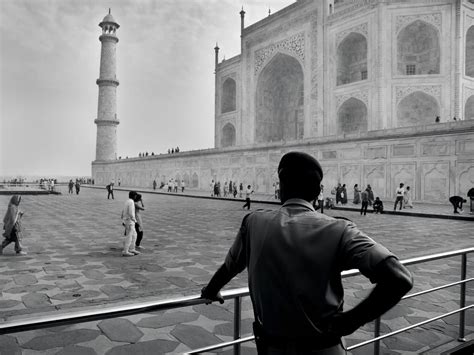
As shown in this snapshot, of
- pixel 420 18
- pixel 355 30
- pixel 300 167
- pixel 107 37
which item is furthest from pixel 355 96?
pixel 107 37

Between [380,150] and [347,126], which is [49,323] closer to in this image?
[380,150]

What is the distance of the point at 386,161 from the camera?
16.7m

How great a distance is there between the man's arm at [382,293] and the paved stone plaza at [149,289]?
1.80 metres

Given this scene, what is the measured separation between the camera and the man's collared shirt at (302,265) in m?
1.15

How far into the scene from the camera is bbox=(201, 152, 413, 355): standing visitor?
1.07m

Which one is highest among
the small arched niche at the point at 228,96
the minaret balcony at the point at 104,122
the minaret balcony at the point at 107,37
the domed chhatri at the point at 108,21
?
the domed chhatri at the point at 108,21

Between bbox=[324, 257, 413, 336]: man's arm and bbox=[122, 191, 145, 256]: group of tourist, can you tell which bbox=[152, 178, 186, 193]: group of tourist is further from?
bbox=[324, 257, 413, 336]: man's arm

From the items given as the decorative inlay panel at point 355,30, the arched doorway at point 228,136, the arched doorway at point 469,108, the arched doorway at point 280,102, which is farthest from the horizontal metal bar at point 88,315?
the arched doorway at point 228,136

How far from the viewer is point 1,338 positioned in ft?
9.20

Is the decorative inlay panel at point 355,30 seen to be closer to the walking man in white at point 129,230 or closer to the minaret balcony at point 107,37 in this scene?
the walking man in white at point 129,230

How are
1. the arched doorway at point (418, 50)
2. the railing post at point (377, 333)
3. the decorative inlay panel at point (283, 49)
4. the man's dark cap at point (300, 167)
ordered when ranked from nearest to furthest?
the man's dark cap at point (300, 167) → the railing post at point (377, 333) → the arched doorway at point (418, 50) → the decorative inlay panel at point (283, 49)

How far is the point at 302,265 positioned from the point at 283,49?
91.6 ft

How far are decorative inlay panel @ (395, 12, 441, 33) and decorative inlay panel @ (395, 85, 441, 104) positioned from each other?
3145 millimetres

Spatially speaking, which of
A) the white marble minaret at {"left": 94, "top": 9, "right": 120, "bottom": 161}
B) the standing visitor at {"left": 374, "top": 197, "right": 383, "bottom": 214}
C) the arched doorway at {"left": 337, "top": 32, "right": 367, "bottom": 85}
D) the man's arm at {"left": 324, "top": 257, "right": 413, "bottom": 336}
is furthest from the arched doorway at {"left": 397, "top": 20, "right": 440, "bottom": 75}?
the white marble minaret at {"left": 94, "top": 9, "right": 120, "bottom": 161}
